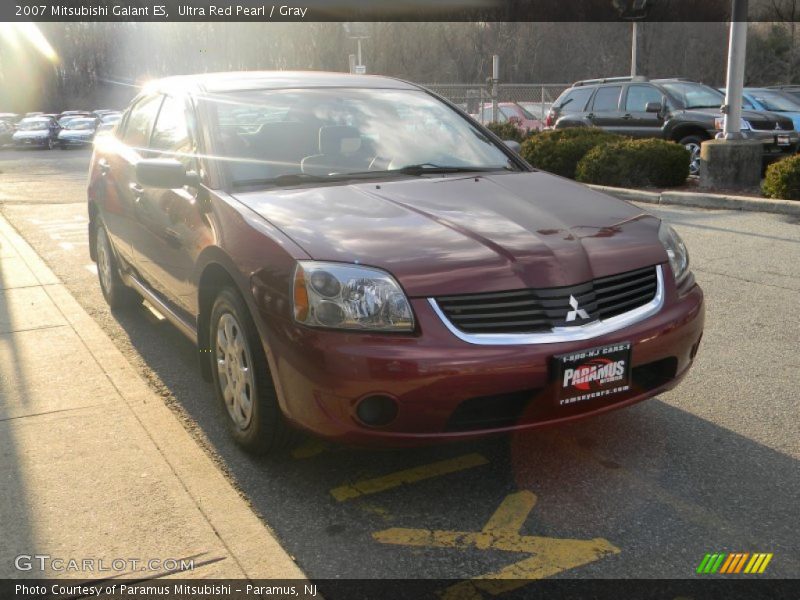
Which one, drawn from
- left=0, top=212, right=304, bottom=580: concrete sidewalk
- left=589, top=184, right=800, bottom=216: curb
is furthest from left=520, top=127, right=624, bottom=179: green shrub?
left=0, top=212, right=304, bottom=580: concrete sidewalk

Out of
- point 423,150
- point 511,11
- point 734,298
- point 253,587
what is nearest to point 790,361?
point 734,298

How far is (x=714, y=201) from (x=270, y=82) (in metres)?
7.85

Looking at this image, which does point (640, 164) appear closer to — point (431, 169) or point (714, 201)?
point (714, 201)

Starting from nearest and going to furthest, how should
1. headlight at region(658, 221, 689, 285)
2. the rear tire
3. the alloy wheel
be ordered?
1. the alloy wheel
2. headlight at region(658, 221, 689, 285)
3. the rear tire

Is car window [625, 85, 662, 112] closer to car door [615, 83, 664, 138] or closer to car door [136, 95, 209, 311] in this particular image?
car door [615, 83, 664, 138]

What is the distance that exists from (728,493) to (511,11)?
187ft

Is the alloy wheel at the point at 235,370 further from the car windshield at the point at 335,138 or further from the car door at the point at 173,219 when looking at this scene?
the car windshield at the point at 335,138

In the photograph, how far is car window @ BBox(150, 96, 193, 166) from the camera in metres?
4.65

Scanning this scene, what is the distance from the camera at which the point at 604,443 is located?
3.98m

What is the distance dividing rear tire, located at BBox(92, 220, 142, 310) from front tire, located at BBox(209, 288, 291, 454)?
95.8 inches

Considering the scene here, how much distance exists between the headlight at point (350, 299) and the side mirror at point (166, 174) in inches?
50.4

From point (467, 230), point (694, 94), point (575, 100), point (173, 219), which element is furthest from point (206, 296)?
point (575, 100)

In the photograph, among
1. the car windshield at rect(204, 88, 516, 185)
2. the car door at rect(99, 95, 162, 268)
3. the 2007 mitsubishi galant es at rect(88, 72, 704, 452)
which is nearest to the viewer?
the 2007 mitsubishi galant es at rect(88, 72, 704, 452)

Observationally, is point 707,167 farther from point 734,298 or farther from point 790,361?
point 790,361
